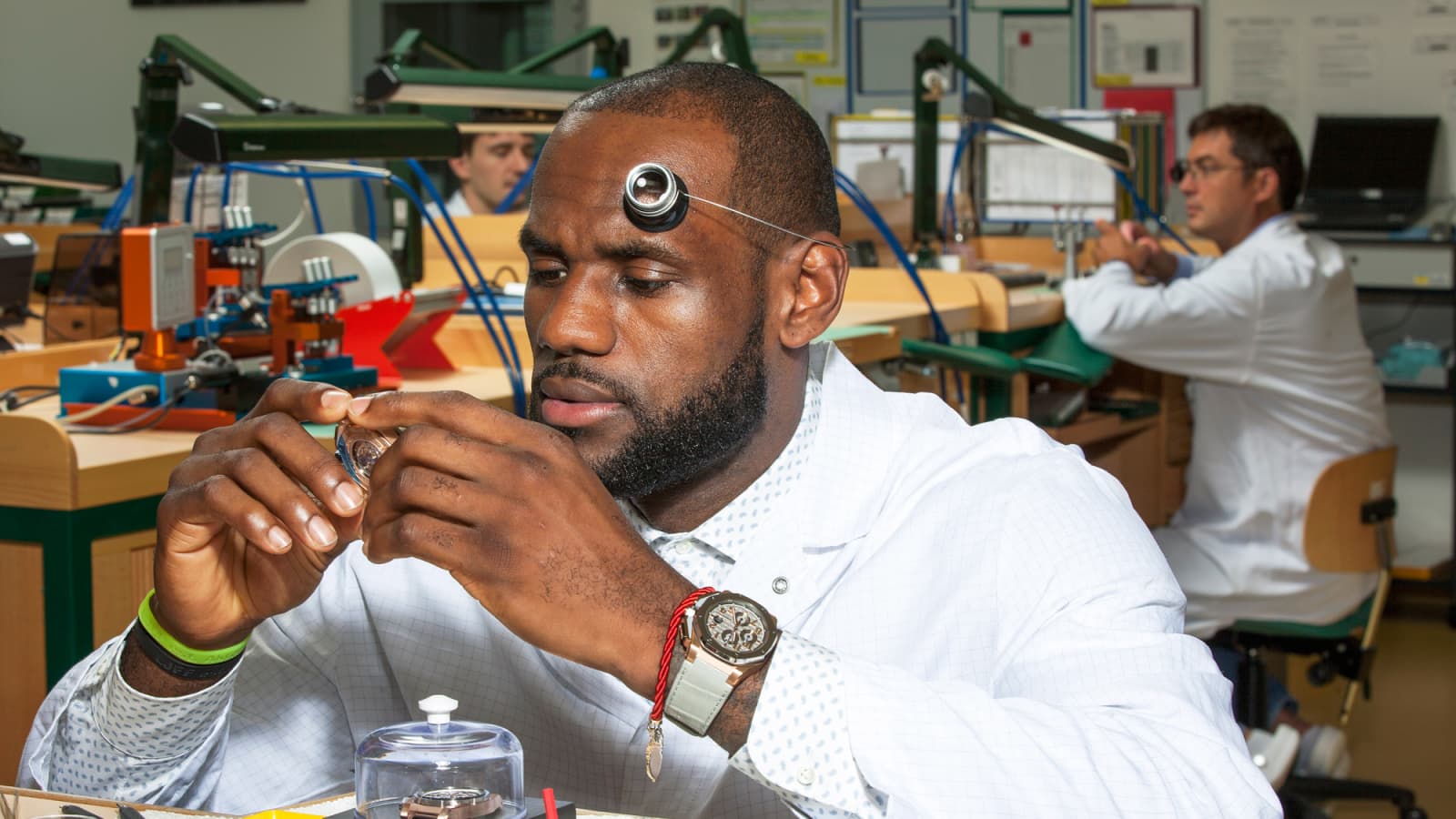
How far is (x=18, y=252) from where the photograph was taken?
7.69 ft

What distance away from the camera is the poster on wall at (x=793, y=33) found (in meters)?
5.39

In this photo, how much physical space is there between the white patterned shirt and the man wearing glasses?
Result: 187 cm

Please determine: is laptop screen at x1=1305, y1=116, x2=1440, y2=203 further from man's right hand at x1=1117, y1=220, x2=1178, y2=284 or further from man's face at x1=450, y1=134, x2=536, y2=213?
man's face at x1=450, y1=134, x2=536, y2=213

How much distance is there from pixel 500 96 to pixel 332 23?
3822 mm

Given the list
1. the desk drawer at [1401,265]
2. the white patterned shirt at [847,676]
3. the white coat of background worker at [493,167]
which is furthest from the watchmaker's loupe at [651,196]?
the desk drawer at [1401,265]

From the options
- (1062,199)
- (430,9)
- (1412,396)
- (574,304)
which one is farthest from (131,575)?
(430,9)

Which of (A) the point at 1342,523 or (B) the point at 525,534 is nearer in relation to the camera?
(B) the point at 525,534

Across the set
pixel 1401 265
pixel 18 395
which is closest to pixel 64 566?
pixel 18 395

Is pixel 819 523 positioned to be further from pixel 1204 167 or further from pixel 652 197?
pixel 1204 167

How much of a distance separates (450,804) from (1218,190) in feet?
9.11

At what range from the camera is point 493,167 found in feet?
13.8

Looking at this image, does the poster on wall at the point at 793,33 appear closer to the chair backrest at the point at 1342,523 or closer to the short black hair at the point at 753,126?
the chair backrest at the point at 1342,523

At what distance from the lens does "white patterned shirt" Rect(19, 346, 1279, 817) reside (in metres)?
0.79

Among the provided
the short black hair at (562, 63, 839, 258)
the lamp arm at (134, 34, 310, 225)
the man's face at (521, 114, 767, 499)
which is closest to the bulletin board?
the lamp arm at (134, 34, 310, 225)
